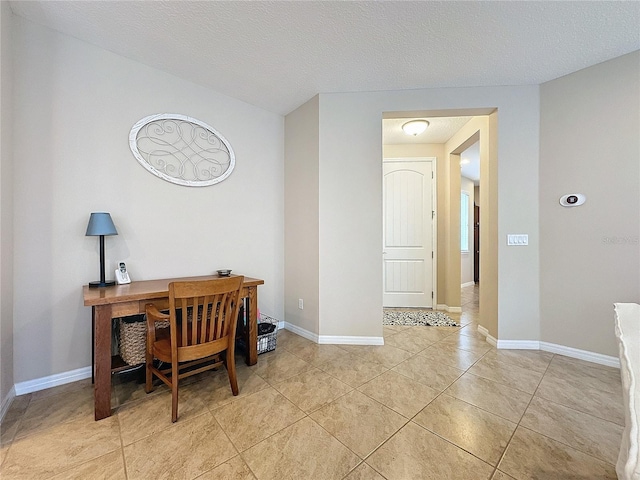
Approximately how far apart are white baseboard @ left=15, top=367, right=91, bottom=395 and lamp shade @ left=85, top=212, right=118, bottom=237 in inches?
42.9

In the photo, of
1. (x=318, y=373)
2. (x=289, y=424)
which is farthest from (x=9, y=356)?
(x=318, y=373)

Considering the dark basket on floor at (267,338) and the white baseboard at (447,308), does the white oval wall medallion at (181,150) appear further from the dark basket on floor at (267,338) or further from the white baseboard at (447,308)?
the white baseboard at (447,308)

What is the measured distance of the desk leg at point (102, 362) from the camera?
1.58 metres

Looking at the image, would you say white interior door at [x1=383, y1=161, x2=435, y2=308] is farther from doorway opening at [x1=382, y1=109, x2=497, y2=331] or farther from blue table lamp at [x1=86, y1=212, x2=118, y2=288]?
blue table lamp at [x1=86, y1=212, x2=118, y2=288]

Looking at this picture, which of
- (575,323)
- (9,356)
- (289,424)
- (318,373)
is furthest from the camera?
(575,323)

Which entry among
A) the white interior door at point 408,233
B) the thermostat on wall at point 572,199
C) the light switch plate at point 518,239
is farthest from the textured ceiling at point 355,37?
the white interior door at point 408,233

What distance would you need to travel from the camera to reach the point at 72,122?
2.01 m

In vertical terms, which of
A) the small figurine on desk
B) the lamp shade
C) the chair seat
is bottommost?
the chair seat

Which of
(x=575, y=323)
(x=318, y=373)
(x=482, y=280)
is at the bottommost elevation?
(x=318, y=373)

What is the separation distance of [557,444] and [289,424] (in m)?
1.48

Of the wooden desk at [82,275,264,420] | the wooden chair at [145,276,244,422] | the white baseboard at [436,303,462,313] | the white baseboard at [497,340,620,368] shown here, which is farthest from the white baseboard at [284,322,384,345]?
the white baseboard at [436,303,462,313]

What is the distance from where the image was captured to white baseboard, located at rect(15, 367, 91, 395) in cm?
182

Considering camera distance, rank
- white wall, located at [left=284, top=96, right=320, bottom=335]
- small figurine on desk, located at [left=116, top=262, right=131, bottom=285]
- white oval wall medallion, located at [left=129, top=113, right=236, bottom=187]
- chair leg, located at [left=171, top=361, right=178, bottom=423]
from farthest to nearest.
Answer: white wall, located at [left=284, top=96, right=320, bottom=335] < white oval wall medallion, located at [left=129, top=113, right=236, bottom=187] < small figurine on desk, located at [left=116, top=262, right=131, bottom=285] < chair leg, located at [left=171, top=361, right=178, bottom=423]

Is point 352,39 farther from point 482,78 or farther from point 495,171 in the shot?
point 495,171
